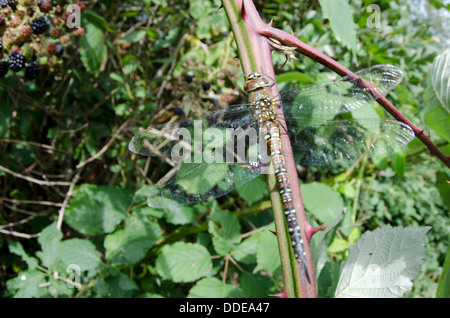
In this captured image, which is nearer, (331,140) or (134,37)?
(331,140)

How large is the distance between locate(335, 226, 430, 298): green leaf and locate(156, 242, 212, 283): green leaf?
0.78 metres

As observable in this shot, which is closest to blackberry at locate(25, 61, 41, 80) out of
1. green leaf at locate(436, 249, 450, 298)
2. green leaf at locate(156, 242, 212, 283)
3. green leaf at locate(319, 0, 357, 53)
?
green leaf at locate(156, 242, 212, 283)

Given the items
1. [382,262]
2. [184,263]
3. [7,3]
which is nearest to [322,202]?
[184,263]

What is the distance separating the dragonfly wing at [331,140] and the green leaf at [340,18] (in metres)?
0.23

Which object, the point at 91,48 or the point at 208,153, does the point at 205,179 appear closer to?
the point at 208,153

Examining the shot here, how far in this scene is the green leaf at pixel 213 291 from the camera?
48.3 inches

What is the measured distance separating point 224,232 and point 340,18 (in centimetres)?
93

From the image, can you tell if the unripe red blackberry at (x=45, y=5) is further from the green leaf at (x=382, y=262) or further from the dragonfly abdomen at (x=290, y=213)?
the green leaf at (x=382, y=262)

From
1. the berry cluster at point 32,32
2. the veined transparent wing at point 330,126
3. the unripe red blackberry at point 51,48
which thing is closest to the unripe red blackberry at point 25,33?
the berry cluster at point 32,32

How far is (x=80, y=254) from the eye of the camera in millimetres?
1324

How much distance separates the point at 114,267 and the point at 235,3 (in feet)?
3.56

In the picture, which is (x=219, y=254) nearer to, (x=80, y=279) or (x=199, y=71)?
(x=80, y=279)

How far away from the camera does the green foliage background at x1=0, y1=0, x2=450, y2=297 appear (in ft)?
4.26

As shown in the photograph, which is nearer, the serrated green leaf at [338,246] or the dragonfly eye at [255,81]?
the dragonfly eye at [255,81]
